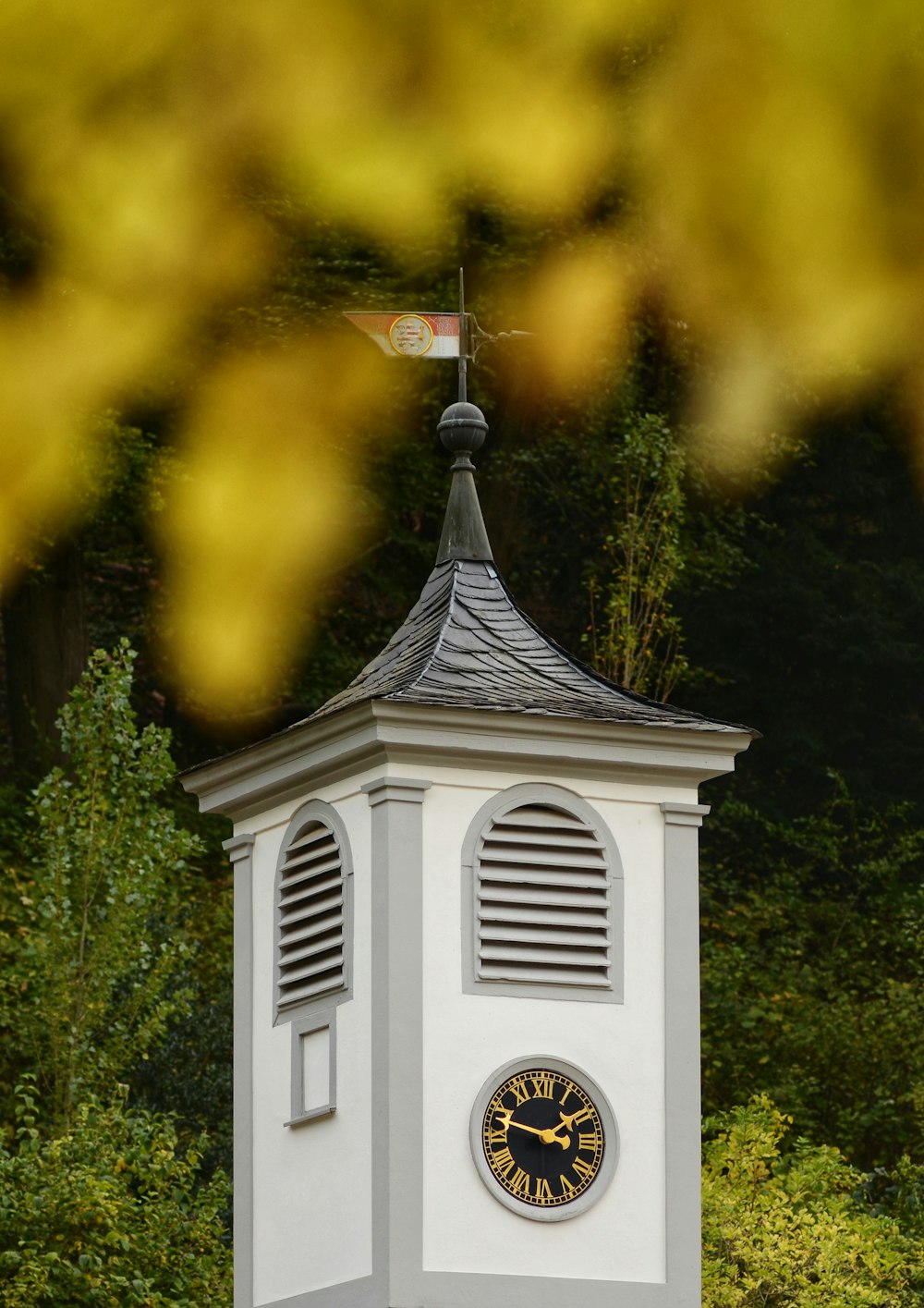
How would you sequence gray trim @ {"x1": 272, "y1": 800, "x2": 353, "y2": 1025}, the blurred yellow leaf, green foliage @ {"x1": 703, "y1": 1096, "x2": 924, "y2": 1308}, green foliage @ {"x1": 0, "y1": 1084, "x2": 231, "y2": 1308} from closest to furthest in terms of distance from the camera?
gray trim @ {"x1": 272, "y1": 800, "x2": 353, "y2": 1025}
green foliage @ {"x1": 0, "y1": 1084, "x2": 231, "y2": 1308}
green foliage @ {"x1": 703, "y1": 1096, "x2": 924, "y2": 1308}
the blurred yellow leaf

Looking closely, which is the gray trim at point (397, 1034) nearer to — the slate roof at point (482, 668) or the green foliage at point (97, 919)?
the slate roof at point (482, 668)

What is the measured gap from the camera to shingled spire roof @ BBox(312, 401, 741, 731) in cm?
1588

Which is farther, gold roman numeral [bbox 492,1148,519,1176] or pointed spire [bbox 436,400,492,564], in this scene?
pointed spire [bbox 436,400,492,564]

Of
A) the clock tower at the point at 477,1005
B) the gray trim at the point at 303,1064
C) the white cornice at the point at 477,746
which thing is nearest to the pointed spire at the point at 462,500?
the clock tower at the point at 477,1005

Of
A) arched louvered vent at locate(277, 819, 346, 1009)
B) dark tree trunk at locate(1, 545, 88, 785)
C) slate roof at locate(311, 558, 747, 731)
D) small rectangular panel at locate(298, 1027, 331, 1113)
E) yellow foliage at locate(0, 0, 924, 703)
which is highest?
yellow foliage at locate(0, 0, 924, 703)

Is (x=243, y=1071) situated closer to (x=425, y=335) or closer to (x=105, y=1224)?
(x=105, y=1224)

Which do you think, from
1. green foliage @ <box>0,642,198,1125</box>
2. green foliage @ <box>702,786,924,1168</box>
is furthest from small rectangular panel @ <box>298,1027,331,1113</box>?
green foliage @ <box>702,786,924,1168</box>

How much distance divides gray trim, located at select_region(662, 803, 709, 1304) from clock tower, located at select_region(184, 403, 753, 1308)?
1 cm

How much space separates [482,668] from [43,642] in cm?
1493

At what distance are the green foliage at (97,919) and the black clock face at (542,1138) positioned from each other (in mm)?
7296

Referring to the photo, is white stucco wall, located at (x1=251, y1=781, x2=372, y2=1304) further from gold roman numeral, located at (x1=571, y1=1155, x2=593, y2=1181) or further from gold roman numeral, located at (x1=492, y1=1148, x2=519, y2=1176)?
gold roman numeral, located at (x1=571, y1=1155, x2=593, y2=1181)

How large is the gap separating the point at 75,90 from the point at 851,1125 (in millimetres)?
12785

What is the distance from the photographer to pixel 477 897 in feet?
51.0

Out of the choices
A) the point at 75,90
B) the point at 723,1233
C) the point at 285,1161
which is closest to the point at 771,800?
the point at 75,90
